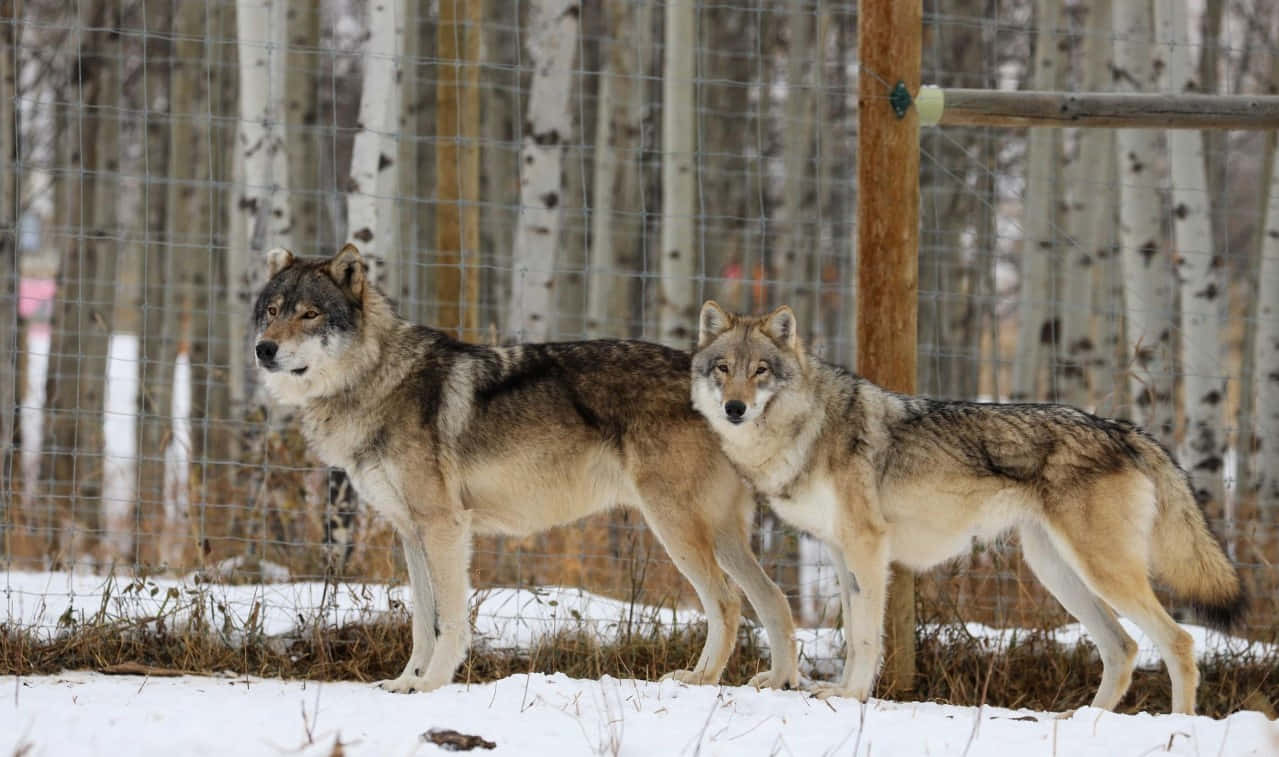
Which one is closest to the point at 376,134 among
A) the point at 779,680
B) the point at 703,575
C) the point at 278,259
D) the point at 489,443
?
the point at 278,259

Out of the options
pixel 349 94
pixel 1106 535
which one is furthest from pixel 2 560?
pixel 349 94

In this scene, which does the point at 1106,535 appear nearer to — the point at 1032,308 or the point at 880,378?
the point at 880,378

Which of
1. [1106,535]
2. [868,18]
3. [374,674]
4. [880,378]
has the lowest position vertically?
[374,674]

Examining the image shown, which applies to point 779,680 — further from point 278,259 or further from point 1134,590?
point 278,259

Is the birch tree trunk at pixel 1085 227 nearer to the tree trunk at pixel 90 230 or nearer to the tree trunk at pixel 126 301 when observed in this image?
the tree trunk at pixel 126 301

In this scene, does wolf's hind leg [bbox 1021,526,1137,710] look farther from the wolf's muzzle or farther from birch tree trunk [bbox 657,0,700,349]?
birch tree trunk [bbox 657,0,700,349]

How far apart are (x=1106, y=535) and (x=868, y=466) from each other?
0.93 m

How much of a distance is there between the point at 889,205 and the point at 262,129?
13.4 ft

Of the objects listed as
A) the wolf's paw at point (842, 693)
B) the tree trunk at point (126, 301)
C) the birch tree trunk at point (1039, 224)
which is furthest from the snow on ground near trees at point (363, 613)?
the birch tree trunk at point (1039, 224)

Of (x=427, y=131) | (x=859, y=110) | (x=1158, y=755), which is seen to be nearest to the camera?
(x=1158, y=755)

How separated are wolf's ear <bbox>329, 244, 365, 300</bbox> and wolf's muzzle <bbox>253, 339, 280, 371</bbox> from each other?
0.42 m

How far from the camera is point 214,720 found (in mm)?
3924

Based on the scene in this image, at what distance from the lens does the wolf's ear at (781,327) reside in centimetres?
491

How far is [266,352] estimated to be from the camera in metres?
4.78
